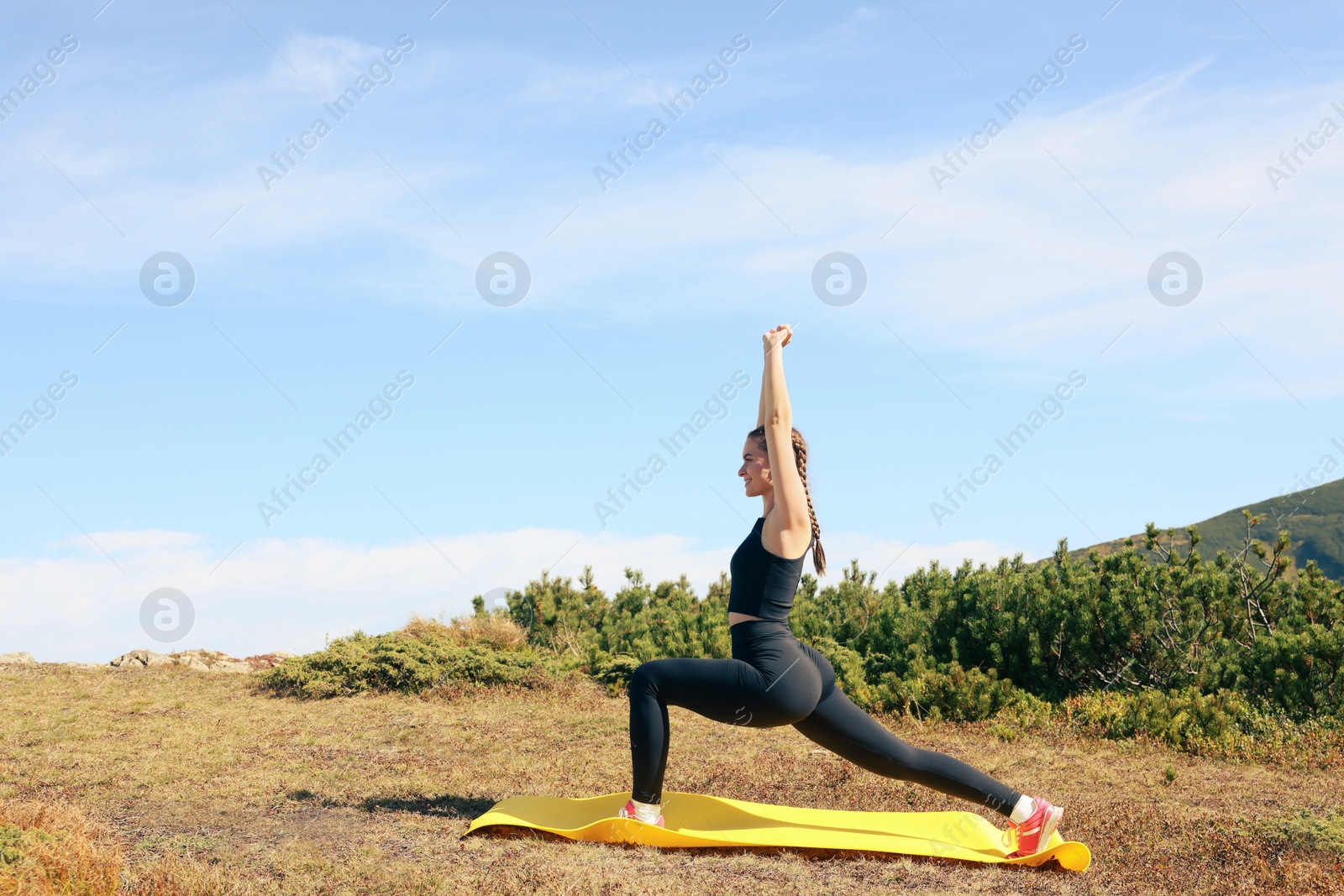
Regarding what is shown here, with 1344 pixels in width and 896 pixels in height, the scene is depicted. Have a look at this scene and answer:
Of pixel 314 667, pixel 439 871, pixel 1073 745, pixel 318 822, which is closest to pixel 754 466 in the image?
pixel 439 871

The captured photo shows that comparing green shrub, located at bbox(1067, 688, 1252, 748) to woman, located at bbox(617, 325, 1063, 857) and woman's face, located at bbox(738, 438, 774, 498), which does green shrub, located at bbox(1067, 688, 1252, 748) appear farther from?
woman's face, located at bbox(738, 438, 774, 498)

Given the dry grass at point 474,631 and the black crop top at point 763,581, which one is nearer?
the black crop top at point 763,581

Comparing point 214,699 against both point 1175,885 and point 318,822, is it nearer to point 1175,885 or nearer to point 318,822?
point 318,822

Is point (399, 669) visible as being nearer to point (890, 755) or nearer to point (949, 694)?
point (949, 694)

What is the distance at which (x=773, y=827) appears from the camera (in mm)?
5914

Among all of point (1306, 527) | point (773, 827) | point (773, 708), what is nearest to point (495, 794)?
point (773, 827)

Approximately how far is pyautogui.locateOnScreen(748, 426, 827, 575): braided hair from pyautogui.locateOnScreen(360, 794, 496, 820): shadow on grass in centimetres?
278

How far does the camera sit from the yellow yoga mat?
559cm

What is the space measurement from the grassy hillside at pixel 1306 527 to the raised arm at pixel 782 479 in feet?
197

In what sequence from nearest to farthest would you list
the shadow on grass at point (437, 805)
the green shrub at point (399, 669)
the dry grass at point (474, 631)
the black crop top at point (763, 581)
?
the black crop top at point (763, 581) < the shadow on grass at point (437, 805) < the green shrub at point (399, 669) < the dry grass at point (474, 631)

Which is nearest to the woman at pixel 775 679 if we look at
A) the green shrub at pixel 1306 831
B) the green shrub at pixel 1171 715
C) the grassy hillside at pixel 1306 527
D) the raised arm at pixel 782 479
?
the raised arm at pixel 782 479

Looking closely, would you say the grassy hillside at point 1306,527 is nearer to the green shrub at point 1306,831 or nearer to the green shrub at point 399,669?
the green shrub at point 399,669

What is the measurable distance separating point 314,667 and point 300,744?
3.47 m

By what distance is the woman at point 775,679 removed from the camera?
5.17m
